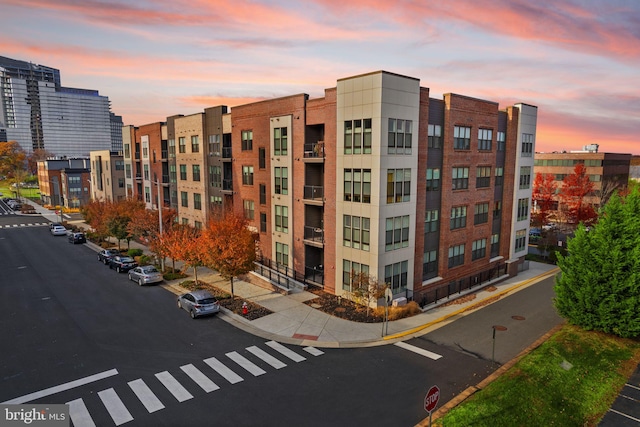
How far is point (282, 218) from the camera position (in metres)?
33.6

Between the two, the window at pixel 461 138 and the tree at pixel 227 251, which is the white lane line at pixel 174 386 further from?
the window at pixel 461 138

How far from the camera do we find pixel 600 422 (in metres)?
14.3

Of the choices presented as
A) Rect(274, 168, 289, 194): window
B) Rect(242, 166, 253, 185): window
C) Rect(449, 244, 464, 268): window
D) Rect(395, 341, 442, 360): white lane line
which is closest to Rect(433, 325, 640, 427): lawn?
Rect(395, 341, 442, 360): white lane line

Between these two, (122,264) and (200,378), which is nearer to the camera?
(200,378)

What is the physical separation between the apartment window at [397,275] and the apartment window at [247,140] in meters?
18.0

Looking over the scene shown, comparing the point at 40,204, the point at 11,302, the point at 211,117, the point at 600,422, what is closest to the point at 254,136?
the point at 211,117

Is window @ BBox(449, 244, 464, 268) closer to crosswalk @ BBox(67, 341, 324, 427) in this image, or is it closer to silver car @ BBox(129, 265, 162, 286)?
crosswalk @ BBox(67, 341, 324, 427)

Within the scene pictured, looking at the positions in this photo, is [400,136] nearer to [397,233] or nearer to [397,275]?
[397,233]

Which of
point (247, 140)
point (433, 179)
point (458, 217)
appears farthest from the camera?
point (247, 140)

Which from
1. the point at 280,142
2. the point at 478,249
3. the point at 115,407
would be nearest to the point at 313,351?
the point at 115,407

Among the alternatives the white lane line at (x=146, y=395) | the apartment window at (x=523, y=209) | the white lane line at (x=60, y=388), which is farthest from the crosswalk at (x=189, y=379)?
the apartment window at (x=523, y=209)

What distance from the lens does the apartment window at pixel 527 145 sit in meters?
36.8

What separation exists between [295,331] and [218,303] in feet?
22.0

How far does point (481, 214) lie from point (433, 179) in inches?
313
